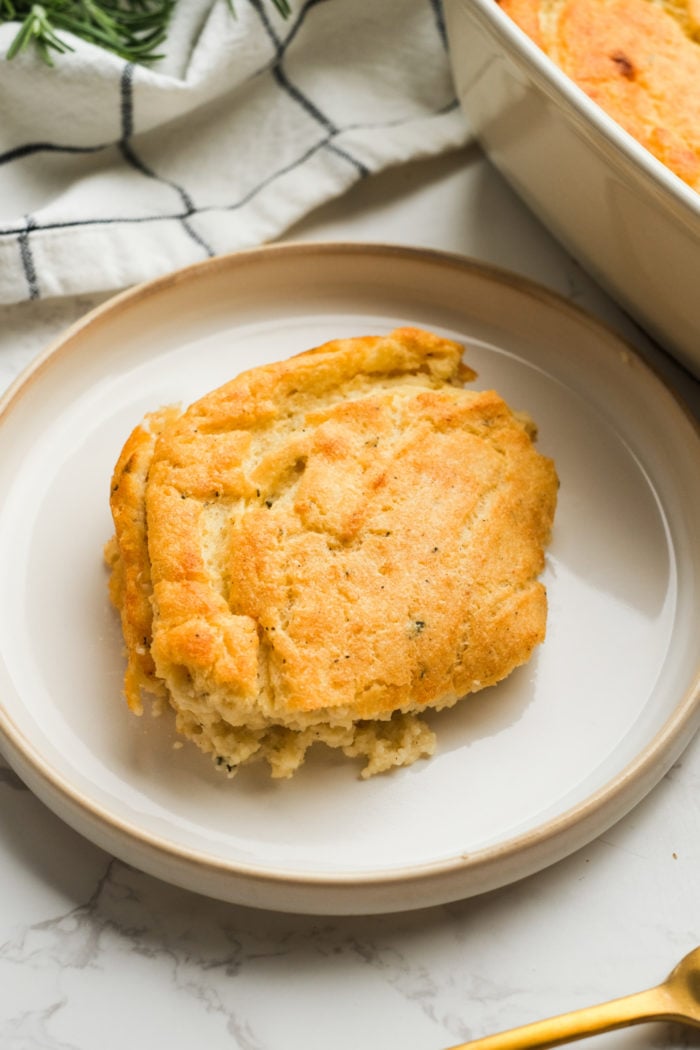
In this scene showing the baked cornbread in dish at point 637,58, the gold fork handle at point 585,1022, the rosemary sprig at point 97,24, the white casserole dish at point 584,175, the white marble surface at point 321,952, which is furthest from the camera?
the rosemary sprig at point 97,24

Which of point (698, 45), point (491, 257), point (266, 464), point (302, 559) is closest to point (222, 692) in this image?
point (302, 559)

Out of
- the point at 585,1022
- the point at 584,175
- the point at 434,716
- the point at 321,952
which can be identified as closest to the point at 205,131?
the point at 584,175

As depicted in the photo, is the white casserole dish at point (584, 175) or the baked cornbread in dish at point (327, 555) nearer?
the baked cornbread in dish at point (327, 555)

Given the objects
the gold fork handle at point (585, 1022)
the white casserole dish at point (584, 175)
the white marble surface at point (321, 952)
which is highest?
the white casserole dish at point (584, 175)

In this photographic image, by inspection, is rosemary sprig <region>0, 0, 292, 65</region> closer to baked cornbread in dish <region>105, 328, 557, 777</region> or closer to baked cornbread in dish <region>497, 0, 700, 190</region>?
baked cornbread in dish <region>497, 0, 700, 190</region>

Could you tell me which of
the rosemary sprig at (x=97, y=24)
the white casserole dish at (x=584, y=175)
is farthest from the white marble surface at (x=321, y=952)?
the rosemary sprig at (x=97, y=24)

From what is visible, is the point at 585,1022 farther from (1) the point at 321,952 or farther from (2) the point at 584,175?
(2) the point at 584,175

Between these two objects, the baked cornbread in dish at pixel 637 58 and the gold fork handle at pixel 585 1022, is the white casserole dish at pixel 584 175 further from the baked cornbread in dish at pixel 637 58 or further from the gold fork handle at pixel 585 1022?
the gold fork handle at pixel 585 1022
